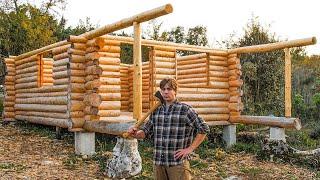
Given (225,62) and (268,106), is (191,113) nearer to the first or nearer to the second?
(225,62)

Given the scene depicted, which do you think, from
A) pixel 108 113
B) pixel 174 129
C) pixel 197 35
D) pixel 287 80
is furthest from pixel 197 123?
pixel 197 35

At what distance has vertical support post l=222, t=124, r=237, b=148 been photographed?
1418 centimetres

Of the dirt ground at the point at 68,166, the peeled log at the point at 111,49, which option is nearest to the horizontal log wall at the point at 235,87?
the dirt ground at the point at 68,166

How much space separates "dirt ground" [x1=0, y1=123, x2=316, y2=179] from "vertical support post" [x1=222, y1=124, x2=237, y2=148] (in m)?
1.48

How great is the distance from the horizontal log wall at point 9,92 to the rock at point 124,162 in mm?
8483

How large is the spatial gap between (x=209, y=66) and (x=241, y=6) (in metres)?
11.1

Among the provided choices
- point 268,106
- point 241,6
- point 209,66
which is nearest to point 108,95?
point 209,66

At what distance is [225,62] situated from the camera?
1431 centimetres

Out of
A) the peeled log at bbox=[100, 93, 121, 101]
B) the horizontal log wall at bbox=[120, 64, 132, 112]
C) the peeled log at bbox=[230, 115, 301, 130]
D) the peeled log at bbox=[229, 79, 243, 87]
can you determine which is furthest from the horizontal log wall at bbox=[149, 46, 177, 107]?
the horizontal log wall at bbox=[120, 64, 132, 112]

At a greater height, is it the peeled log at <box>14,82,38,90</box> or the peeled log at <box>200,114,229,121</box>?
the peeled log at <box>14,82,38,90</box>

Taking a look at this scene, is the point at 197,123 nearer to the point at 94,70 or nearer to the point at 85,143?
the point at 94,70

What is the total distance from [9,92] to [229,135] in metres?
8.34

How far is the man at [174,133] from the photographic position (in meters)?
5.10

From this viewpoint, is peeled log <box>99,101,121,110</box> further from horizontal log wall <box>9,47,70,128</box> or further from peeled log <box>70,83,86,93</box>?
horizontal log wall <box>9,47,70,128</box>
